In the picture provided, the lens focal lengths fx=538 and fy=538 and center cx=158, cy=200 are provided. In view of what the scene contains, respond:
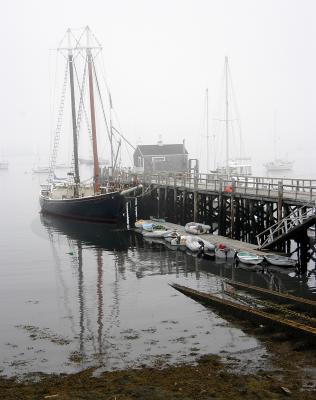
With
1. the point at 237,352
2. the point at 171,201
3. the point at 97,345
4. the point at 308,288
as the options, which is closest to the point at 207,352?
the point at 237,352

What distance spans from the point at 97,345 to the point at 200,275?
38.5 feet

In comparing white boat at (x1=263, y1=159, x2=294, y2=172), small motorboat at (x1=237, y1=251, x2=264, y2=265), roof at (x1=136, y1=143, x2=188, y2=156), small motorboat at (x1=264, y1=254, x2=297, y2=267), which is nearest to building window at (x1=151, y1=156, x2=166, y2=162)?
roof at (x1=136, y1=143, x2=188, y2=156)

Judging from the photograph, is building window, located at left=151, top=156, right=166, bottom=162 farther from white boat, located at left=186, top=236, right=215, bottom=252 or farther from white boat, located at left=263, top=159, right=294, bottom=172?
white boat, located at left=263, top=159, right=294, bottom=172

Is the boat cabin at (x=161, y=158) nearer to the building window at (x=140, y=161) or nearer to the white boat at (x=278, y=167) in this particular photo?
the building window at (x=140, y=161)

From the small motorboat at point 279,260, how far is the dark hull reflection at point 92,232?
12480 millimetres

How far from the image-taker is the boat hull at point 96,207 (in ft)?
166

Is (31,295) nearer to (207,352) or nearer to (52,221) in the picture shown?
(207,352)

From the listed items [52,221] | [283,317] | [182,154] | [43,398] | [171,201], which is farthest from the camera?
[182,154]

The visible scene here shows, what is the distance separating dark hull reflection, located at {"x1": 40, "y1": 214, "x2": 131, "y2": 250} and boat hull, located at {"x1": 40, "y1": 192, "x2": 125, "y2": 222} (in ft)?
2.33

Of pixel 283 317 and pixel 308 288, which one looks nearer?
pixel 283 317

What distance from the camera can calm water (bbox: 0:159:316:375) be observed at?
16766 millimetres

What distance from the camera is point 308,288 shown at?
25547 mm

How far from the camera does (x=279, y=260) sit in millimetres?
29094

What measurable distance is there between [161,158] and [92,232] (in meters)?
31.6
